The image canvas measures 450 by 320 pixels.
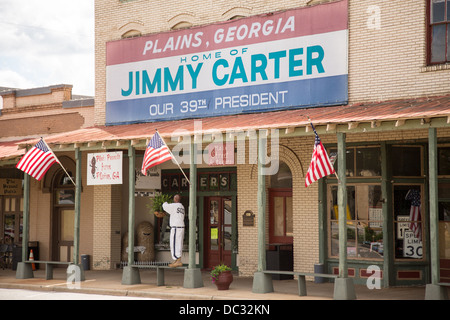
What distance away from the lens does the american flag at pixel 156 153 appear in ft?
54.2

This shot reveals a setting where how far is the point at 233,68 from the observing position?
1986 centimetres

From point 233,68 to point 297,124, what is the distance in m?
5.33

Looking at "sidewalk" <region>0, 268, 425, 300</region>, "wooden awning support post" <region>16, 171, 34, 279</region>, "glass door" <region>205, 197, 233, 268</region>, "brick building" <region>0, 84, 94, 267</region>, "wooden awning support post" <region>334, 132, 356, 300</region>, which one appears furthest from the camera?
"brick building" <region>0, 84, 94, 267</region>

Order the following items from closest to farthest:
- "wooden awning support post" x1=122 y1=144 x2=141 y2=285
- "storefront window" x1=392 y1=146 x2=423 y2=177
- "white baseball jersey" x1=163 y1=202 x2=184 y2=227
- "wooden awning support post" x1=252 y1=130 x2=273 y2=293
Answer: "wooden awning support post" x1=252 y1=130 x2=273 y2=293 → "storefront window" x1=392 y1=146 x2=423 y2=177 → "wooden awning support post" x1=122 y1=144 x2=141 y2=285 → "white baseball jersey" x1=163 y1=202 x2=184 y2=227

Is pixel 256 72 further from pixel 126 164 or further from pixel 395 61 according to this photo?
pixel 126 164

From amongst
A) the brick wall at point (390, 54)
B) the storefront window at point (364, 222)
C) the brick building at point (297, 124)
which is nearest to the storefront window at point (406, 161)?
the brick building at point (297, 124)

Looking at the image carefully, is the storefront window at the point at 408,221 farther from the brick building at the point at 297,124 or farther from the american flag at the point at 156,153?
the american flag at the point at 156,153

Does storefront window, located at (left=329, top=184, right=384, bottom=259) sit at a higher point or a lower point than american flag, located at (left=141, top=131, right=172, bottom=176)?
lower

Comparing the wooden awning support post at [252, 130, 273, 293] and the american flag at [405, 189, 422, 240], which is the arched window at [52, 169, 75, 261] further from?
the american flag at [405, 189, 422, 240]

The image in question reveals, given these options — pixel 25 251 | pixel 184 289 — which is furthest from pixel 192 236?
pixel 25 251

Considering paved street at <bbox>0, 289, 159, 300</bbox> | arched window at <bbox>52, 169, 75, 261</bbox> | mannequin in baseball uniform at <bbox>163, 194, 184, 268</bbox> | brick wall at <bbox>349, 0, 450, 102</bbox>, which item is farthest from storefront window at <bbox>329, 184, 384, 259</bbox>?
arched window at <bbox>52, 169, 75, 261</bbox>

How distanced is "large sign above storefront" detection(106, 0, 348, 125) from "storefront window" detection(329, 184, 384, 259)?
2.34m

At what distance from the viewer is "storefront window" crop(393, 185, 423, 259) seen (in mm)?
17094
